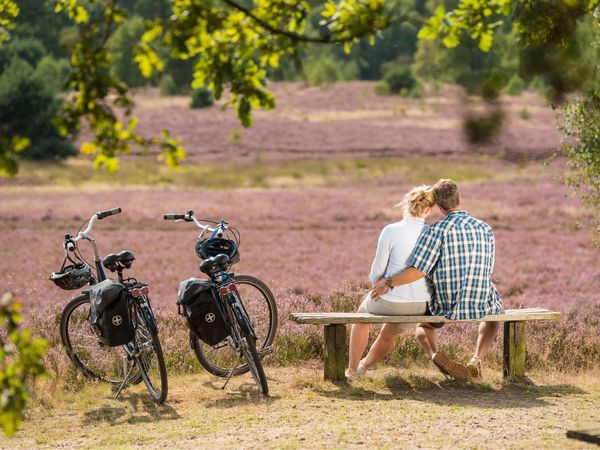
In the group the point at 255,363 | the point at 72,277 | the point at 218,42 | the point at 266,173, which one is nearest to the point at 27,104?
the point at 266,173

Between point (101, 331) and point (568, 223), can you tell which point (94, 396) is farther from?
point (568, 223)

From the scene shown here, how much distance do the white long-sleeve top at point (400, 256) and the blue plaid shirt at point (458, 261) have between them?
98mm

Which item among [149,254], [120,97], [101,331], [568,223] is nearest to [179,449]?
[101,331]

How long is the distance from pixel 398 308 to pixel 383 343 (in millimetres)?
370

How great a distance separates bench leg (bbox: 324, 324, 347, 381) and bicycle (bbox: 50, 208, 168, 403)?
4.31 ft

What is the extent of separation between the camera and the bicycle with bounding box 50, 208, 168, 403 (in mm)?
7992

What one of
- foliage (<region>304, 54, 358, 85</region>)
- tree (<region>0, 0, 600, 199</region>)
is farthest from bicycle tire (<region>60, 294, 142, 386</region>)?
foliage (<region>304, 54, 358, 85</region>)

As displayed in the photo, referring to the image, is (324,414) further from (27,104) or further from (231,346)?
(27,104)

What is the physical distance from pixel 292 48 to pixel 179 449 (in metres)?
2.75

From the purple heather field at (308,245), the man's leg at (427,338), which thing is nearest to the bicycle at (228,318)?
the purple heather field at (308,245)

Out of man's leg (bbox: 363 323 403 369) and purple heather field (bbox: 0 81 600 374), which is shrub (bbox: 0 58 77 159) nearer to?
purple heather field (bbox: 0 81 600 374)

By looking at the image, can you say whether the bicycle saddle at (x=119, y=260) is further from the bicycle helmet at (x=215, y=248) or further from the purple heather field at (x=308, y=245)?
the purple heather field at (x=308, y=245)

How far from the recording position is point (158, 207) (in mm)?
31016

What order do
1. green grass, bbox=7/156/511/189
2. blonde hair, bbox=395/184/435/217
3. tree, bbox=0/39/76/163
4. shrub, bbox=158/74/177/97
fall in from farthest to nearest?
shrub, bbox=158/74/177/97, tree, bbox=0/39/76/163, green grass, bbox=7/156/511/189, blonde hair, bbox=395/184/435/217
